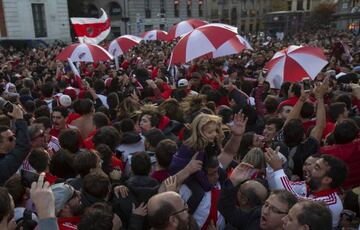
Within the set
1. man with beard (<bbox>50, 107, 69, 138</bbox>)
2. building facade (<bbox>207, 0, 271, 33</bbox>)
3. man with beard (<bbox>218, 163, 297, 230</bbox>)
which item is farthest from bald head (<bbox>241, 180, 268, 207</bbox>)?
building facade (<bbox>207, 0, 271, 33</bbox>)

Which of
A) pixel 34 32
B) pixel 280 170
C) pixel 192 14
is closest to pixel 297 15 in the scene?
pixel 192 14

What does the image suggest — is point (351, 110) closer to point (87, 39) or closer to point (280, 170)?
point (280, 170)

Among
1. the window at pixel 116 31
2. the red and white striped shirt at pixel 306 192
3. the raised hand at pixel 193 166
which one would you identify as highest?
the raised hand at pixel 193 166

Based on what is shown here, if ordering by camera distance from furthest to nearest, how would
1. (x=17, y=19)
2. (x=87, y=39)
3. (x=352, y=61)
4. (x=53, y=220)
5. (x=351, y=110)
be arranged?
(x=17, y=19) < (x=352, y=61) < (x=87, y=39) < (x=351, y=110) < (x=53, y=220)

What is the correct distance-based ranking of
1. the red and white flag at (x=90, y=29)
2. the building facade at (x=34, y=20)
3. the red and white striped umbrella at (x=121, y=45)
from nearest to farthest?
the red and white flag at (x=90, y=29), the red and white striped umbrella at (x=121, y=45), the building facade at (x=34, y=20)

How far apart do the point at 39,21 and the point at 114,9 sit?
12.7 meters

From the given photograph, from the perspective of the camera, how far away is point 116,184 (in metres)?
3.73

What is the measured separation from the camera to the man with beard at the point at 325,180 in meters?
3.47

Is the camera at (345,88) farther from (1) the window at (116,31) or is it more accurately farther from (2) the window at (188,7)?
(2) the window at (188,7)

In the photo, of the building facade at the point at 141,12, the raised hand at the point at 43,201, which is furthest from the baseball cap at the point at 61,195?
the building facade at the point at 141,12

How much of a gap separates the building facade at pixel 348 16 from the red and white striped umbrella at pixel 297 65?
3686 centimetres

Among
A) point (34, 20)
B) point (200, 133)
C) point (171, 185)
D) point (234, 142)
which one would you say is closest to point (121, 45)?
point (234, 142)

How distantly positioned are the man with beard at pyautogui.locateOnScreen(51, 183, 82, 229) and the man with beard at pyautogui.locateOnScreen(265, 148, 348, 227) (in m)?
1.67

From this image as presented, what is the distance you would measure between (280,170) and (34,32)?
39.8m
